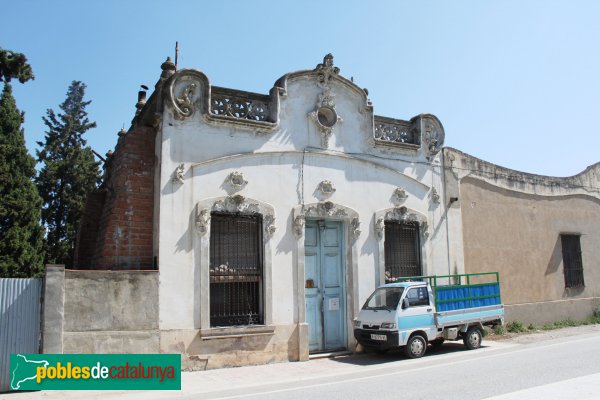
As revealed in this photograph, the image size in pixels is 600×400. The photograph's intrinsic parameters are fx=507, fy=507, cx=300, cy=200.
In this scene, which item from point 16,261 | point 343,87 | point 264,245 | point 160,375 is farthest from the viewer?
point 16,261

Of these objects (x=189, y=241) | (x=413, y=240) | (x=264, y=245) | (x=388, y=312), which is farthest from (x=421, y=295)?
(x=189, y=241)

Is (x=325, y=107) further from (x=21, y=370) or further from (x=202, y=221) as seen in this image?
(x=21, y=370)

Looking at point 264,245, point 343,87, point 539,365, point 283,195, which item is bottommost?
point 539,365

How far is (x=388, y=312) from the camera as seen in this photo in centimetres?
1091

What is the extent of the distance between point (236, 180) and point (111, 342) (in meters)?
4.04

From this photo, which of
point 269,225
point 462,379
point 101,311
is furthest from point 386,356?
point 101,311

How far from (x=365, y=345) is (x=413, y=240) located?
3760 mm

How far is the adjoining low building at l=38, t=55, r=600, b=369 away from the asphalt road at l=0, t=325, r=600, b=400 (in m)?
0.98

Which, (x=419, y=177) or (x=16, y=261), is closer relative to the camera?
(x=419, y=177)

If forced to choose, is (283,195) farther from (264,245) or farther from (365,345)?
(365,345)

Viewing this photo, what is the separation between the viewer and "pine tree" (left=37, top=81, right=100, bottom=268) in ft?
91.5

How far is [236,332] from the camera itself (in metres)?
10.5

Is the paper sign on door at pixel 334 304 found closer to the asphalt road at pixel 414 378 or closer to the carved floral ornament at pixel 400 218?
the asphalt road at pixel 414 378

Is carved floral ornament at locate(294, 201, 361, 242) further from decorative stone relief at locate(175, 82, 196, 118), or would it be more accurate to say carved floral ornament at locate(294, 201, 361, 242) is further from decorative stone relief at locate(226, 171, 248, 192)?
decorative stone relief at locate(175, 82, 196, 118)
